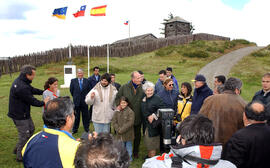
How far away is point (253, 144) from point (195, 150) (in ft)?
3.53

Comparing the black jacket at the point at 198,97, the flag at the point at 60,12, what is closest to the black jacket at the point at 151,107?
the black jacket at the point at 198,97

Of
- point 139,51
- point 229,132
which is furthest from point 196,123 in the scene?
point 139,51

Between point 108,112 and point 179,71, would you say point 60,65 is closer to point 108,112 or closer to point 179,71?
point 179,71

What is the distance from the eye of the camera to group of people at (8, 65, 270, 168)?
158cm

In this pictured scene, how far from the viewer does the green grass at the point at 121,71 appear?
513cm

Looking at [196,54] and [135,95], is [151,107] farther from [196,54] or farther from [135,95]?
[196,54]

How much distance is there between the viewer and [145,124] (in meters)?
4.45

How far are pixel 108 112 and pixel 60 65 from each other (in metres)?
21.0

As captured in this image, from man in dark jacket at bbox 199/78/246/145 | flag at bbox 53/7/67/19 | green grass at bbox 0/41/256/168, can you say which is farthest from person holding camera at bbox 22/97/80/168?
flag at bbox 53/7/67/19

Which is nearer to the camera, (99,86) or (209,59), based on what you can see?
(99,86)

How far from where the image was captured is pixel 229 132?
10.0ft

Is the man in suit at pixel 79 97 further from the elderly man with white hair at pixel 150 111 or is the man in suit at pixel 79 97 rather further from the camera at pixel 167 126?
the camera at pixel 167 126

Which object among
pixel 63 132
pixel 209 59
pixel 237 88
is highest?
pixel 209 59

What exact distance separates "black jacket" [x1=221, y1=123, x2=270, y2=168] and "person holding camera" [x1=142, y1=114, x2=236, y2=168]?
66 centimetres
